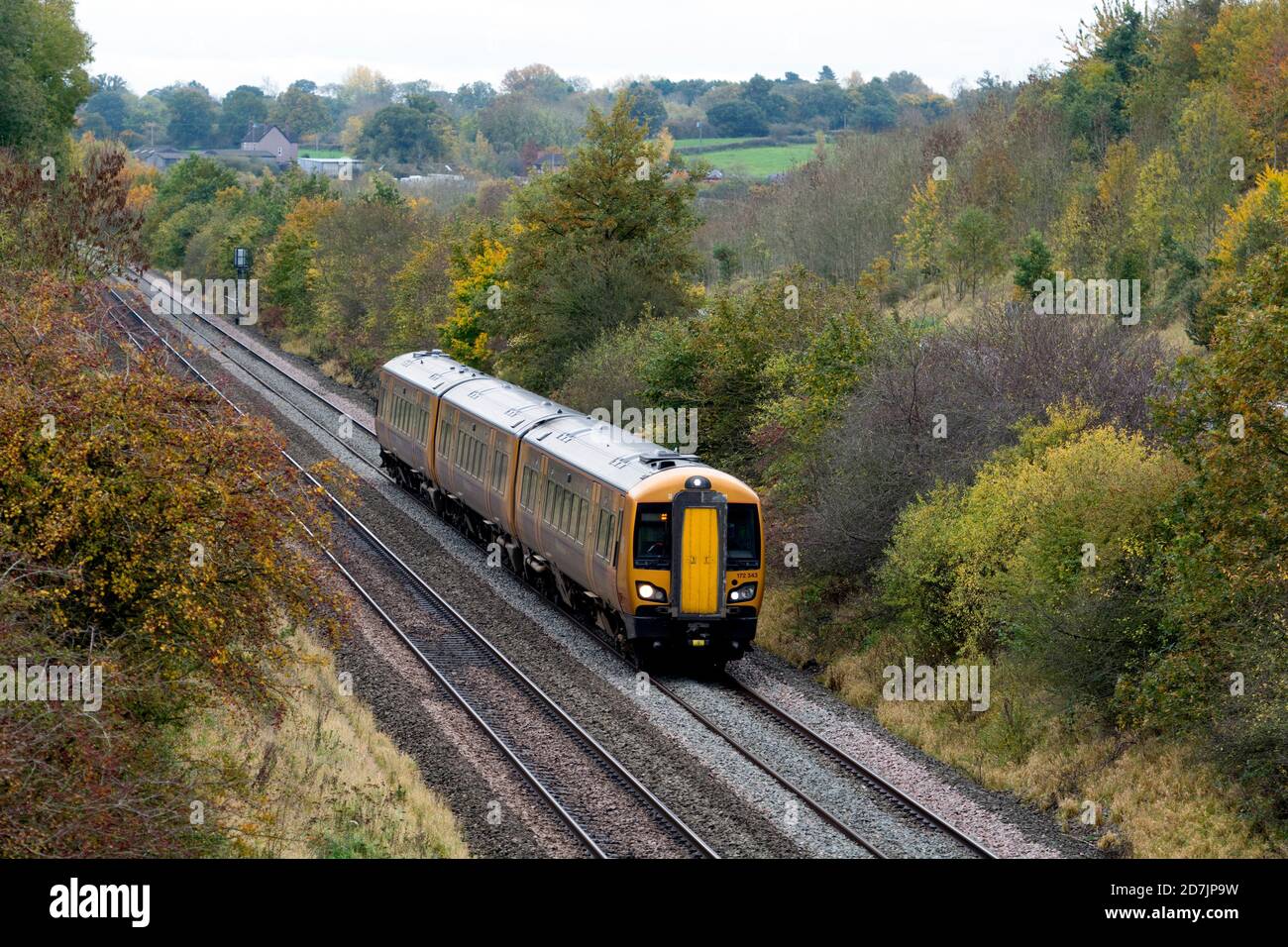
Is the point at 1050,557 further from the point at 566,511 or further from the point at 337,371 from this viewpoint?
the point at 337,371

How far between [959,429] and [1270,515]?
31.0ft

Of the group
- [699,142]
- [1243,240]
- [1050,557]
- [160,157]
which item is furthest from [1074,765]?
[160,157]

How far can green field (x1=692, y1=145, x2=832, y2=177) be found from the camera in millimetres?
143375

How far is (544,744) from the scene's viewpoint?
1906 centimetres

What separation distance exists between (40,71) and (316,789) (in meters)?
56.8

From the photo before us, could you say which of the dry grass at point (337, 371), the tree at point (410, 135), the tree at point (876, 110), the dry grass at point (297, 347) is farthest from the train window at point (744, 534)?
the tree at point (876, 110)

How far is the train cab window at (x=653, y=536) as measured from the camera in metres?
21.3

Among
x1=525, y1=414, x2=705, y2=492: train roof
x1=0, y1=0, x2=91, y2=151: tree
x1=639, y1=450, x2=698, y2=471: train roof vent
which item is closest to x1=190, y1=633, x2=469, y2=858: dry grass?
x1=525, y1=414, x2=705, y2=492: train roof

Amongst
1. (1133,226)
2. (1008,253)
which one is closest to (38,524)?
(1133,226)

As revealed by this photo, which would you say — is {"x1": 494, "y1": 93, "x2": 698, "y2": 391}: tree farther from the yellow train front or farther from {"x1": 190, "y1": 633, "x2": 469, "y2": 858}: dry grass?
{"x1": 190, "y1": 633, "x2": 469, "y2": 858}: dry grass

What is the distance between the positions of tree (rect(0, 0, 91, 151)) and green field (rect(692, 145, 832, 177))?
245 ft

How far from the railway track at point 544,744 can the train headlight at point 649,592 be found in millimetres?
1990

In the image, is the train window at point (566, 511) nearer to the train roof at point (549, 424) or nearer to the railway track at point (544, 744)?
the train roof at point (549, 424)
